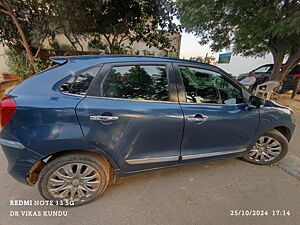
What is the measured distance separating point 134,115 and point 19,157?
1.20 meters

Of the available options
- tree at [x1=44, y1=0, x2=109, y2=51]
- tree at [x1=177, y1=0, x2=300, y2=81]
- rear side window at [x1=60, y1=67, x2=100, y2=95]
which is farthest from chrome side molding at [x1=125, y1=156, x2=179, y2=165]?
tree at [x1=44, y1=0, x2=109, y2=51]

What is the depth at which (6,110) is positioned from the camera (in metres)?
1.48

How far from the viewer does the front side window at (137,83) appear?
5.49 feet

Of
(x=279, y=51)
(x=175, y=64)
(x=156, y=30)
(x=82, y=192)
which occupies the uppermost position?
(x=156, y=30)

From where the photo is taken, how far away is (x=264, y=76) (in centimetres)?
842

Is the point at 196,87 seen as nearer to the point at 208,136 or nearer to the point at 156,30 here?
the point at 208,136

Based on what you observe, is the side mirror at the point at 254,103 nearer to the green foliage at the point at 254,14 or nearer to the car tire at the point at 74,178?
the car tire at the point at 74,178

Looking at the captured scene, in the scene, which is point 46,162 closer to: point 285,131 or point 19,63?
point 285,131

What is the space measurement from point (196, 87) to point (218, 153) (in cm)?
95

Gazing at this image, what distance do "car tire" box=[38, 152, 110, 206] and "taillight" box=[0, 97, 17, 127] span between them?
1.86ft

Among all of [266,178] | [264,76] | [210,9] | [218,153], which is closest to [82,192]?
[218,153]

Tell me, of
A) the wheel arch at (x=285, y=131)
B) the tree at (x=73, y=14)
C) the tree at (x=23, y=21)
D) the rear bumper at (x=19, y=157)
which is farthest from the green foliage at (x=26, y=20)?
the wheel arch at (x=285, y=131)

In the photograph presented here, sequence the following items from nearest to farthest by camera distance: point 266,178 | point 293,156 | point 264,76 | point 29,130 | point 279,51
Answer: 1. point 29,130
2. point 266,178
3. point 293,156
4. point 279,51
5. point 264,76

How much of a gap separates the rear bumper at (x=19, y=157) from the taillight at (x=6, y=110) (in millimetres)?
207
